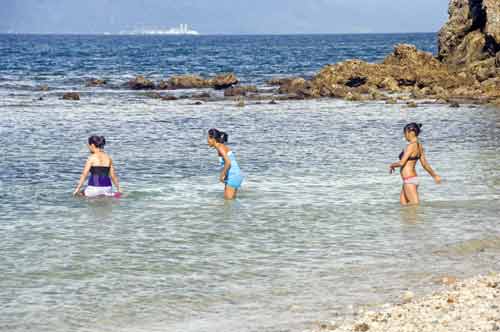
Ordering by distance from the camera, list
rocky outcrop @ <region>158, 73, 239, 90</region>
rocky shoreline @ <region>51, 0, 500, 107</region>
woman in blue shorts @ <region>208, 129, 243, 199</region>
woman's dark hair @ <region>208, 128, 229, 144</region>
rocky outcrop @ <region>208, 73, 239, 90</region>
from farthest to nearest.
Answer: rocky outcrop @ <region>158, 73, 239, 90</region>, rocky outcrop @ <region>208, 73, 239, 90</region>, rocky shoreline @ <region>51, 0, 500, 107</region>, woman in blue shorts @ <region>208, 129, 243, 199</region>, woman's dark hair @ <region>208, 128, 229, 144</region>

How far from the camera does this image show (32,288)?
10523 millimetres

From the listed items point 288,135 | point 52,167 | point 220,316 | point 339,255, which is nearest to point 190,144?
point 288,135

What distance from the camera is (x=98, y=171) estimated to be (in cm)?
1614

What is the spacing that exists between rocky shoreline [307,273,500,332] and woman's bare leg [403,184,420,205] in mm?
5592

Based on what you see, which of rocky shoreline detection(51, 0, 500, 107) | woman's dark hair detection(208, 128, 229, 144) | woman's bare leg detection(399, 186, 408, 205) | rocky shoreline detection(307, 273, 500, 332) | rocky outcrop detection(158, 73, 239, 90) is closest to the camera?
rocky shoreline detection(307, 273, 500, 332)

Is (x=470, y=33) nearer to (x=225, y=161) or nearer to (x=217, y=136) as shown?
(x=225, y=161)

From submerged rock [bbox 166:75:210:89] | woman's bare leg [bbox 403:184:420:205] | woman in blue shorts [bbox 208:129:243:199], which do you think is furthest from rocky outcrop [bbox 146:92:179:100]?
woman's bare leg [bbox 403:184:420:205]

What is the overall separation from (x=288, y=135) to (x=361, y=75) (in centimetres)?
1937

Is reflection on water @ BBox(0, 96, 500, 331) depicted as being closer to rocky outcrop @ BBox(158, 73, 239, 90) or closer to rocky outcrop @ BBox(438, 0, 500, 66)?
rocky outcrop @ BBox(438, 0, 500, 66)

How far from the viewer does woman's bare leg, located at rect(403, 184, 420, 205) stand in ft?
50.5

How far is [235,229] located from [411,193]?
330cm

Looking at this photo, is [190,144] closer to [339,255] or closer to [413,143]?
[413,143]

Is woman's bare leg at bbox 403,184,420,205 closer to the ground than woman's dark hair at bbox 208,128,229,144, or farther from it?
closer to the ground

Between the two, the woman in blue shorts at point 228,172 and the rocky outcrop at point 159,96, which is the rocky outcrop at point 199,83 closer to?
the rocky outcrop at point 159,96
